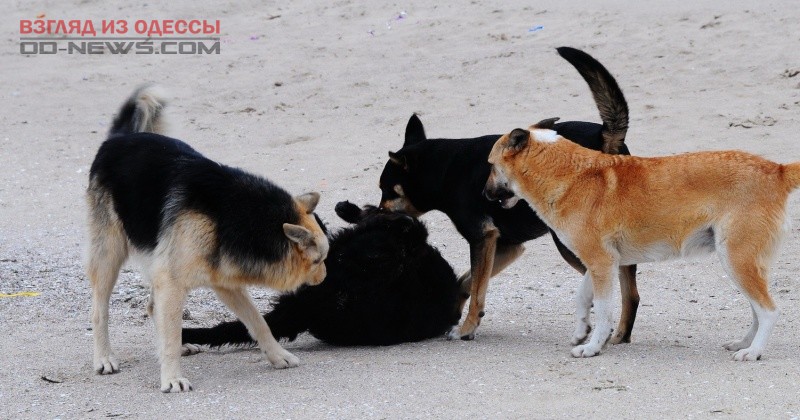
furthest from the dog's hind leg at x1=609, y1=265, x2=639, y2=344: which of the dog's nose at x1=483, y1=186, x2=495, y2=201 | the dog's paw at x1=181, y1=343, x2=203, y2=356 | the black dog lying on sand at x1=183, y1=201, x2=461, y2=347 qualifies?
the dog's paw at x1=181, y1=343, x2=203, y2=356

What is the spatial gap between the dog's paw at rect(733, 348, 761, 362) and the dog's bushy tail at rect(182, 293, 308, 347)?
2658 millimetres

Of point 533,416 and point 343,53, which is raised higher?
point 343,53

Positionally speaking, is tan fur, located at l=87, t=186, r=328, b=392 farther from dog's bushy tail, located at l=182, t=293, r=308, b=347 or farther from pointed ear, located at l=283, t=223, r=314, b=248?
dog's bushy tail, located at l=182, t=293, r=308, b=347

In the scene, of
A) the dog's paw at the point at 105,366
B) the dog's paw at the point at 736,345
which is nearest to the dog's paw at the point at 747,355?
the dog's paw at the point at 736,345

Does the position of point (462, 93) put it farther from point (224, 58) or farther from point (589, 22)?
point (224, 58)

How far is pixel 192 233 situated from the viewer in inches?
→ 233

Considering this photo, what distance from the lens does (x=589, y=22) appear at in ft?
47.8

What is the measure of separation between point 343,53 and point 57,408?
10.3 meters

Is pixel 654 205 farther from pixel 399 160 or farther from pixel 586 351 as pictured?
pixel 399 160

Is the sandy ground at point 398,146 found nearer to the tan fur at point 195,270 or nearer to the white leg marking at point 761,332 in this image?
the white leg marking at point 761,332

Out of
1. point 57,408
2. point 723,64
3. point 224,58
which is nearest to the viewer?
point 57,408

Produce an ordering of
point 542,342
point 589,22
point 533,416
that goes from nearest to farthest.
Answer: point 533,416 → point 542,342 → point 589,22

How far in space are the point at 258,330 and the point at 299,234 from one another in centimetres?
83

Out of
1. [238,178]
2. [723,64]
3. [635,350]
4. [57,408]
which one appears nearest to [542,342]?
[635,350]
